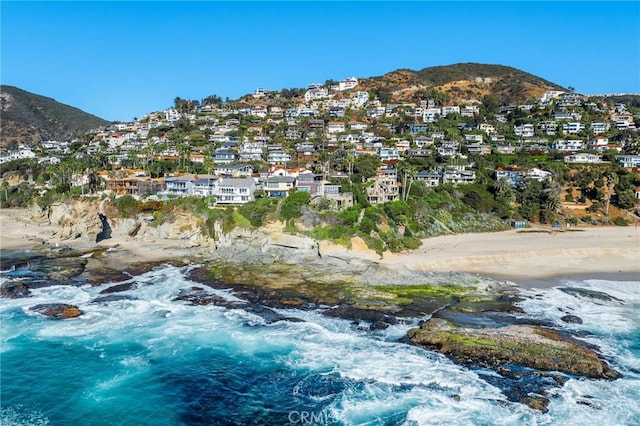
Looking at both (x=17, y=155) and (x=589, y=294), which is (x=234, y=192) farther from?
(x=17, y=155)

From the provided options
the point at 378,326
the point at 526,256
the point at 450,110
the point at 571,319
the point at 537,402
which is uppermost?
the point at 450,110

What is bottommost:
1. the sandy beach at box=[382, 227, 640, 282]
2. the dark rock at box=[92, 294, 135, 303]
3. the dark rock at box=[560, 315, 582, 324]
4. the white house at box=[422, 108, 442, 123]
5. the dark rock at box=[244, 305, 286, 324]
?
the dark rock at box=[92, 294, 135, 303]

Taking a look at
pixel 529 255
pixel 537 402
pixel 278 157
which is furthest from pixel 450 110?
pixel 537 402

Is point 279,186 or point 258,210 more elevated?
point 279,186

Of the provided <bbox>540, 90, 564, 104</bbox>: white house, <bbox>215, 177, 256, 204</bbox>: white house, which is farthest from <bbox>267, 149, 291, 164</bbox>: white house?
<bbox>540, 90, 564, 104</bbox>: white house

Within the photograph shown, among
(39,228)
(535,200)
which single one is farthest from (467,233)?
(39,228)

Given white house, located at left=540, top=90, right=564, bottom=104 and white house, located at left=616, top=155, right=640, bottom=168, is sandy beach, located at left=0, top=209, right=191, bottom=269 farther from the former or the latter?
white house, located at left=540, top=90, right=564, bottom=104
